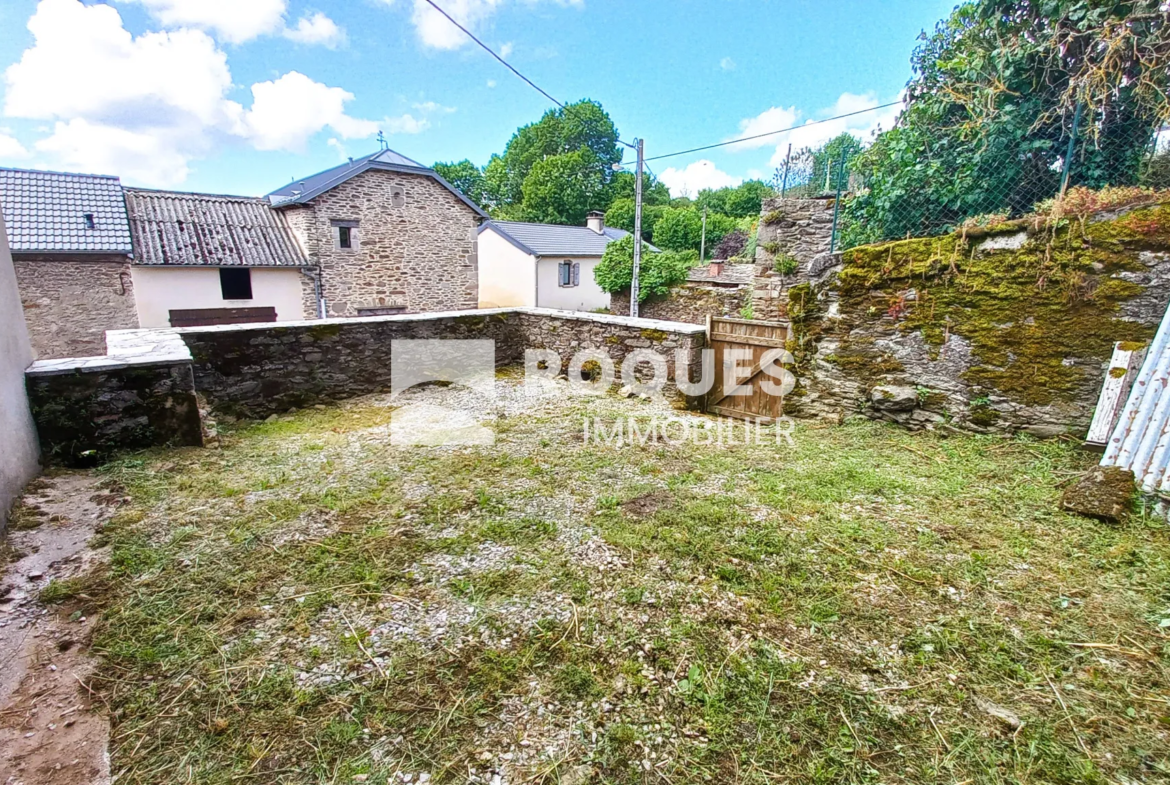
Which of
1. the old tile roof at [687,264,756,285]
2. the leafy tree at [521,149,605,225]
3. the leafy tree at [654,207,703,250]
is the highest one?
the leafy tree at [521,149,605,225]

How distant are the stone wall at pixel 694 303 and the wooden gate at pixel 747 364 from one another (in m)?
6.94

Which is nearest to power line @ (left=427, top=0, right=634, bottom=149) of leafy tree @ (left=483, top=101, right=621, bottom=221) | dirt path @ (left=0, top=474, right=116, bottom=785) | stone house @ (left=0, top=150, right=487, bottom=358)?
dirt path @ (left=0, top=474, right=116, bottom=785)

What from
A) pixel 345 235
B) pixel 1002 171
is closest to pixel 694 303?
pixel 1002 171

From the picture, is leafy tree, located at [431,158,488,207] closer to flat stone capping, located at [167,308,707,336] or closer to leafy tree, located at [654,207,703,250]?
leafy tree, located at [654,207,703,250]

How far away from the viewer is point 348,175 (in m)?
13.6

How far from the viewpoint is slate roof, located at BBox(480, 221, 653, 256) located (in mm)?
19656

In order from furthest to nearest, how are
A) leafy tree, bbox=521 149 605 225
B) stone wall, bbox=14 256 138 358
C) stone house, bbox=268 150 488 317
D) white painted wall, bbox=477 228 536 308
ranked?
leafy tree, bbox=521 149 605 225
white painted wall, bbox=477 228 536 308
stone house, bbox=268 150 488 317
stone wall, bbox=14 256 138 358

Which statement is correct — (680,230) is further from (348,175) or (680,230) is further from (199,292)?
(199,292)

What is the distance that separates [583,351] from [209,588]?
4916mm

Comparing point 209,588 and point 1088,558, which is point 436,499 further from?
point 1088,558

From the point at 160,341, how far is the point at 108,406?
114cm

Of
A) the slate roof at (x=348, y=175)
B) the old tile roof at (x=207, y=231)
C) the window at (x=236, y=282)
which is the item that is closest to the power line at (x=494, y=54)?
the slate roof at (x=348, y=175)

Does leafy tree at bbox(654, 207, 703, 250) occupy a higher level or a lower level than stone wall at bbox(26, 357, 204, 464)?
higher

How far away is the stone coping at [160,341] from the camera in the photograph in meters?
3.50
